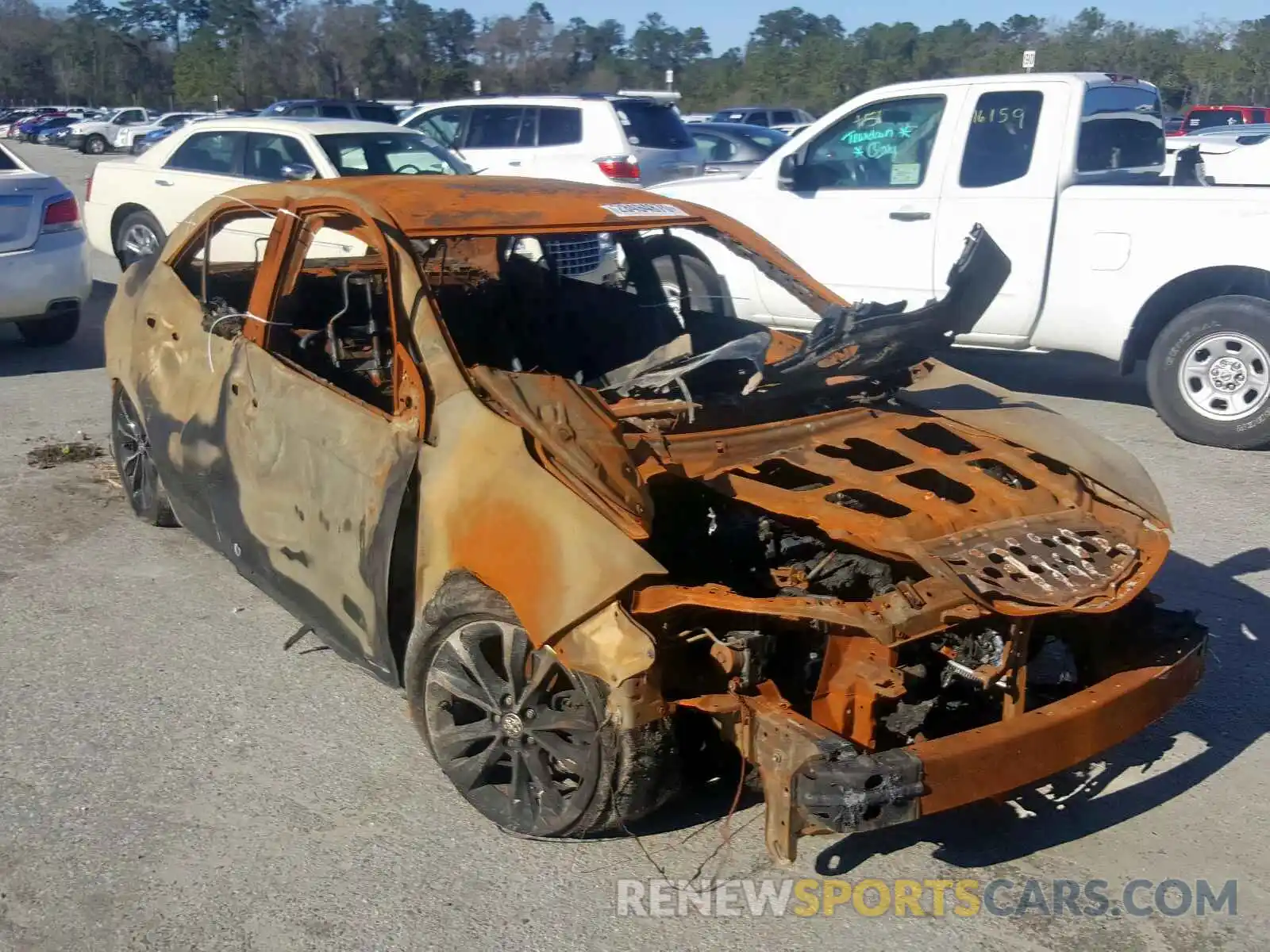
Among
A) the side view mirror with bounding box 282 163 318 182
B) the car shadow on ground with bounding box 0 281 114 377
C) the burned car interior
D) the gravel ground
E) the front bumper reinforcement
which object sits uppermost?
the side view mirror with bounding box 282 163 318 182

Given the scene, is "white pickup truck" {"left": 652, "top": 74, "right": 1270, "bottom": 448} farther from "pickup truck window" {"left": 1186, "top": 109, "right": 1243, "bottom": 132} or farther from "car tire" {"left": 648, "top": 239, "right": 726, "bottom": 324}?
"pickup truck window" {"left": 1186, "top": 109, "right": 1243, "bottom": 132}

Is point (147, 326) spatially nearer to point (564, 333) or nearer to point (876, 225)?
point (564, 333)

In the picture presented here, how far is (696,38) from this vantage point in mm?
84438

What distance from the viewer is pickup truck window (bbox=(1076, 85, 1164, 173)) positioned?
787cm

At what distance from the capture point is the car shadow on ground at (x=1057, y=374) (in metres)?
8.90

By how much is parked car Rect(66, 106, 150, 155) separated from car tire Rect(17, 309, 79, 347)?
3688 cm

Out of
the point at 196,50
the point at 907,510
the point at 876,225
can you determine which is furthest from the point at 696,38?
the point at 907,510

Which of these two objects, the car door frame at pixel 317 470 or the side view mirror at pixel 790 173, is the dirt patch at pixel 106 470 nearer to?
the car door frame at pixel 317 470

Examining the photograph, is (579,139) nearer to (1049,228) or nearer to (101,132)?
(1049,228)

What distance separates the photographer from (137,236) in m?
11.8

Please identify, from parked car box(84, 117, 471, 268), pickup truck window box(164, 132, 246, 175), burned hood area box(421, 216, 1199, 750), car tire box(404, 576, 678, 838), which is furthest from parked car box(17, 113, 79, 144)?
car tire box(404, 576, 678, 838)

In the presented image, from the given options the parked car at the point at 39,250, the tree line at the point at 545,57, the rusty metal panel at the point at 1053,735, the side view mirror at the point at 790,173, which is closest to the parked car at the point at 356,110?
the parked car at the point at 39,250

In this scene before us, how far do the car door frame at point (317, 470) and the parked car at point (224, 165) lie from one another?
599 centimetres

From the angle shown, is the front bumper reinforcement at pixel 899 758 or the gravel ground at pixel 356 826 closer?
the front bumper reinforcement at pixel 899 758
